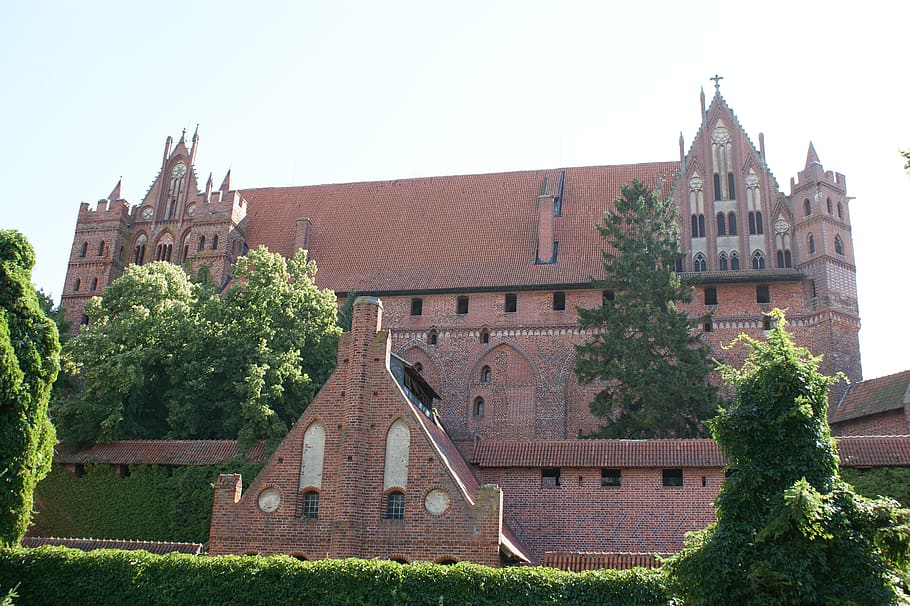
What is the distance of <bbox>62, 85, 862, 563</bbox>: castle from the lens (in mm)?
18016

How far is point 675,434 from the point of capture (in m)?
24.7

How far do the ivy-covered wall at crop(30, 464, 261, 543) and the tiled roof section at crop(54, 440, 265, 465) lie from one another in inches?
7.7

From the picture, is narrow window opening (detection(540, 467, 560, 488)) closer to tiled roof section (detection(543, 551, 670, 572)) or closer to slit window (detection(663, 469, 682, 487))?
slit window (detection(663, 469, 682, 487))

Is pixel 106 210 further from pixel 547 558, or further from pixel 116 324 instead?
pixel 547 558

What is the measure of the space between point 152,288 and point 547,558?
55.7 feet

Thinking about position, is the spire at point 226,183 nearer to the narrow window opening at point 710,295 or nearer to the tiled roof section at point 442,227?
the tiled roof section at point 442,227

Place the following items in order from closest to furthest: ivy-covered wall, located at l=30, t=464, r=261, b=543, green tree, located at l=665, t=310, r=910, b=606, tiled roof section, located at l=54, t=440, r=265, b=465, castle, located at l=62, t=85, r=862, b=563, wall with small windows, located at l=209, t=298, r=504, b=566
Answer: green tree, located at l=665, t=310, r=910, b=606 < wall with small windows, located at l=209, t=298, r=504, b=566 < castle, located at l=62, t=85, r=862, b=563 < ivy-covered wall, located at l=30, t=464, r=261, b=543 < tiled roof section, located at l=54, t=440, r=265, b=465

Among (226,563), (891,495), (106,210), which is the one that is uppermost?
(106,210)

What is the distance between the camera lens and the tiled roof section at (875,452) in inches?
743

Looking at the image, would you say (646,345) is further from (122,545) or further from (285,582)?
(122,545)

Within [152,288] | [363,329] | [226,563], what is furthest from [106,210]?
[226,563]

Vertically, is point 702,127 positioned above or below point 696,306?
above

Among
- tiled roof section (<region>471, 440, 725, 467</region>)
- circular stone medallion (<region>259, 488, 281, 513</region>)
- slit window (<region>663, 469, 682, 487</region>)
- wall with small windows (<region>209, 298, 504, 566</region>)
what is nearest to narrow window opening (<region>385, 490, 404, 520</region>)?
wall with small windows (<region>209, 298, 504, 566</region>)

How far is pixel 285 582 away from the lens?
14945 mm
